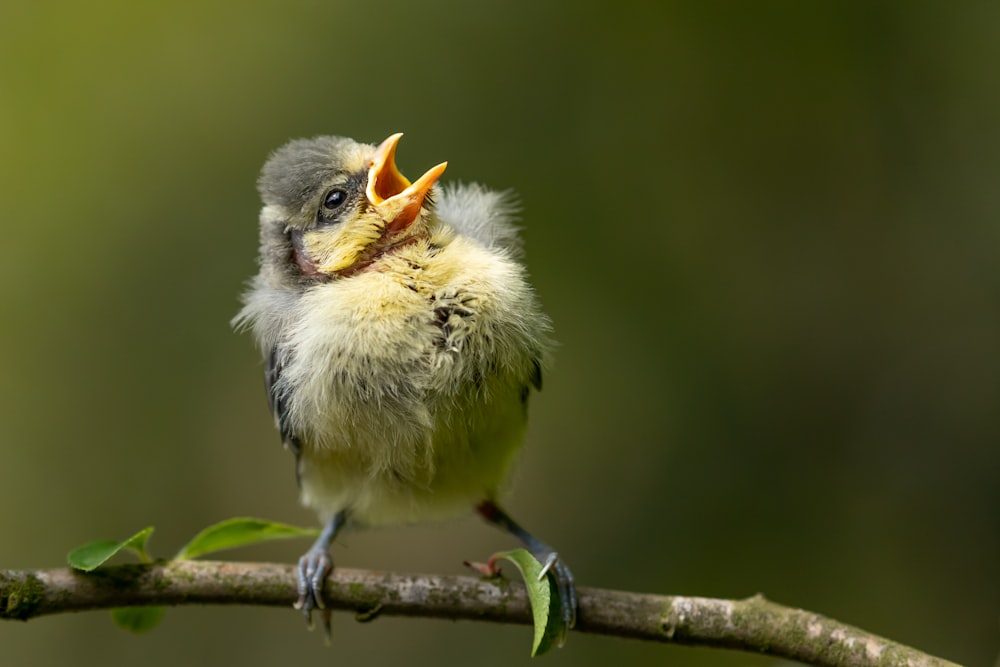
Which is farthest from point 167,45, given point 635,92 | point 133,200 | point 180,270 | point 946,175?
point 946,175

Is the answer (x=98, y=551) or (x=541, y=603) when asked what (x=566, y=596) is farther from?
(x=98, y=551)

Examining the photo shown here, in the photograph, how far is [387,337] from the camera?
5.02ft

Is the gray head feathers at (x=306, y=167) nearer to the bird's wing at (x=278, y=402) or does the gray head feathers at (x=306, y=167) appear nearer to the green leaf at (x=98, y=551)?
the bird's wing at (x=278, y=402)

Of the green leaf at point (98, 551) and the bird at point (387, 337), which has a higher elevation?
the bird at point (387, 337)

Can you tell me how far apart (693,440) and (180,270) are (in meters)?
1.81

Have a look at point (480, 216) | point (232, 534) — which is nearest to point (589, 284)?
point (480, 216)

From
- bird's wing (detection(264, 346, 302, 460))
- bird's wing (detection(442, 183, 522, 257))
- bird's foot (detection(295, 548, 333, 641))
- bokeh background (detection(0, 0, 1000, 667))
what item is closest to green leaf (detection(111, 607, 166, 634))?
bird's foot (detection(295, 548, 333, 641))

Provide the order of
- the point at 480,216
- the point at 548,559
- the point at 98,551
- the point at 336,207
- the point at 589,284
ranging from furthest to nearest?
1. the point at 589,284
2. the point at 480,216
3. the point at 336,207
4. the point at 548,559
5. the point at 98,551

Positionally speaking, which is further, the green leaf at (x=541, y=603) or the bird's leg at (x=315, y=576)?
the bird's leg at (x=315, y=576)

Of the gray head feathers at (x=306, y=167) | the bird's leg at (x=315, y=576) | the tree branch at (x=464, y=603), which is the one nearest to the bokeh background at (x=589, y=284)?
the gray head feathers at (x=306, y=167)

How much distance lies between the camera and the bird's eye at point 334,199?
1.70 m

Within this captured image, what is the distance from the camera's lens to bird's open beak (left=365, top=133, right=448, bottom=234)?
1.58m

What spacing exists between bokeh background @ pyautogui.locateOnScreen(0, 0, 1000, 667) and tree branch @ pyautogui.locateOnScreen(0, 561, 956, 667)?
160cm

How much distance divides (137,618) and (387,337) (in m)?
0.66
